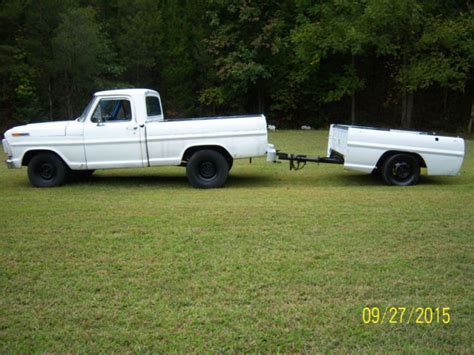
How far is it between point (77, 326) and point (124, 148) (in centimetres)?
597

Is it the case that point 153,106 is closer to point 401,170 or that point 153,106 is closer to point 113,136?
point 113,136

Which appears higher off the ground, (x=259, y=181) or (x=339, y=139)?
(x=339, y=139)

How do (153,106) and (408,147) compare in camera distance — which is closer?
(408,147)

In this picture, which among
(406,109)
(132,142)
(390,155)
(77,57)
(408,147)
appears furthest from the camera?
(406,109)

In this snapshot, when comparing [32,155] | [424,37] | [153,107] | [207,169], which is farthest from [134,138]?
[424,37]

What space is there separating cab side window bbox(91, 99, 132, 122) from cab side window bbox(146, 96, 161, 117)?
17.3 inches

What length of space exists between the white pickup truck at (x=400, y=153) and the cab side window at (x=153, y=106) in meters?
2.69

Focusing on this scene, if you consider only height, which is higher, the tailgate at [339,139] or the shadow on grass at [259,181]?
the tailgate at [339,139]

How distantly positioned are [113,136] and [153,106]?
123 centimetres

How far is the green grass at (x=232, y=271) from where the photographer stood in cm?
356

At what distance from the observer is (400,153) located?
9305 mm

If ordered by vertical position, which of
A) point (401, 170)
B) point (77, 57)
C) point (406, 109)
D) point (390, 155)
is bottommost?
point (401, 170)

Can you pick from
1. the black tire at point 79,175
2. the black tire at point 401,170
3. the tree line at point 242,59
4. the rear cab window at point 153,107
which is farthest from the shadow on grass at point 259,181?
the tree line at point 242,59

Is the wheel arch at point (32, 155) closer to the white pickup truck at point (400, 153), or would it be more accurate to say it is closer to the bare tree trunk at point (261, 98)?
the white pickup truck at point (400, 153)
